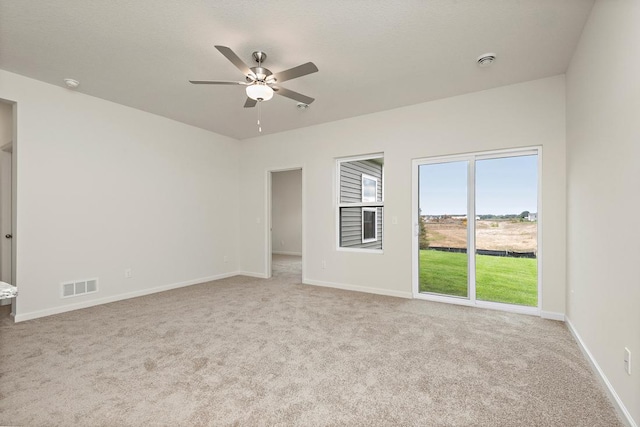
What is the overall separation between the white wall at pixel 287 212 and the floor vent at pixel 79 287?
5.94 m

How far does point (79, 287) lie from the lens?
3834 millimetres

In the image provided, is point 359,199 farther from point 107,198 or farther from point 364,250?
point 107,198

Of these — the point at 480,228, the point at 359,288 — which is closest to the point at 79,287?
the point at 359,288

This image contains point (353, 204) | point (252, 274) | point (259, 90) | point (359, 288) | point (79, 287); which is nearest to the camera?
point (259, 90)

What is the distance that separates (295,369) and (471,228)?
117 inches

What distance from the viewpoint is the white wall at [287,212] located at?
9.59 meters

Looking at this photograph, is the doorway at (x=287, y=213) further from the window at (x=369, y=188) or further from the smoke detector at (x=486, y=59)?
the smoke detector at (x=486, y=59)

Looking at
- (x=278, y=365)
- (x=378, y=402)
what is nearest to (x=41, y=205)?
(x=278, y=365)

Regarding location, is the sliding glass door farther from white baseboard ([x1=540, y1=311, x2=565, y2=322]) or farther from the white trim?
white baseboard ([x1=540, y1=311, x2=565, y2=322])

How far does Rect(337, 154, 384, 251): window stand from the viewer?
16.0 feet

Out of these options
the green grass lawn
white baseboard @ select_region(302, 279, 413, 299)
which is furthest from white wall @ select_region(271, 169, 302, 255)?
the green grass lawn

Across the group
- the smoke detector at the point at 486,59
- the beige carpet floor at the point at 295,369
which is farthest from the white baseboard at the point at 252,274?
the smoke detector at the point at 486,59

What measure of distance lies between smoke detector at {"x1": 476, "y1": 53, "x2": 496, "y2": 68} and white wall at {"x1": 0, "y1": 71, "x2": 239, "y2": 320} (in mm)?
4586

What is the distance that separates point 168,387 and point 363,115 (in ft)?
14.0
